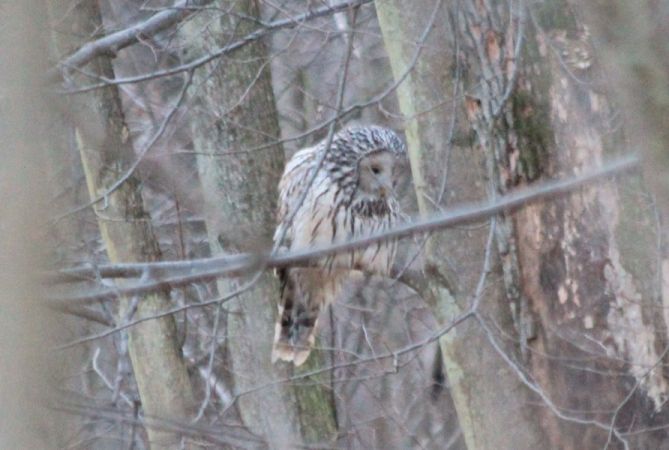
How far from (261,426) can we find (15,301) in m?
4.82

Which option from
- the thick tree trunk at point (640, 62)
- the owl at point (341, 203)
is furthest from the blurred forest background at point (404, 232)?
the owl at point (341, 203)

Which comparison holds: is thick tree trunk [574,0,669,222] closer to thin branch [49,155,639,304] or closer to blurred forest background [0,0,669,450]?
blurred forest background [0,0,669,450]

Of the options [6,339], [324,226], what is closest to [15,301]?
[6,339]

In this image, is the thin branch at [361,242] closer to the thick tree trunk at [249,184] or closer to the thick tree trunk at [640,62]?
the thick tree trunk at [640,62]

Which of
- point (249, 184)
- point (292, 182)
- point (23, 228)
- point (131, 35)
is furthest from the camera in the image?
point (249, 184)

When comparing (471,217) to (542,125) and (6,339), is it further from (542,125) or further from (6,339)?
(542,125)

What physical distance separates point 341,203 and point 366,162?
0.67 feet

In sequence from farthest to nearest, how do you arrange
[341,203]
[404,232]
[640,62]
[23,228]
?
1. [341,203]
2. [404,232]
3. [23,228]
4. [640,62]

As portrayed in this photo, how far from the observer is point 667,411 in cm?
452

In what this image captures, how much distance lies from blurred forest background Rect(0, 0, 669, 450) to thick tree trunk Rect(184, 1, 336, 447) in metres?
0.01

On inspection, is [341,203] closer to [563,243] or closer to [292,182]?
[292,182]

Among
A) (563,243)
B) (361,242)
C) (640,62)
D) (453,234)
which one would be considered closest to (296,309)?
(453,234)

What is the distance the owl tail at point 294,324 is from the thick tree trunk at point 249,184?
6.5 inches

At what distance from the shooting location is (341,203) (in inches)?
230
